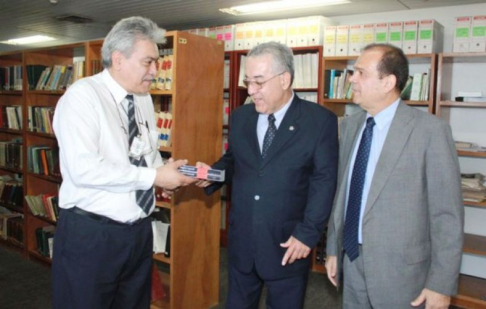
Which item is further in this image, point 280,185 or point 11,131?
point 11,131

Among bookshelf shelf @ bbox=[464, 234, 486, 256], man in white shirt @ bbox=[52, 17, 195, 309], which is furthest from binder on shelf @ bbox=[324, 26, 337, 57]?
man in white shirt @ bbox=[52, 17, 195, 309]

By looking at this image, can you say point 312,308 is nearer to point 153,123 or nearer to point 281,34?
point 153,123

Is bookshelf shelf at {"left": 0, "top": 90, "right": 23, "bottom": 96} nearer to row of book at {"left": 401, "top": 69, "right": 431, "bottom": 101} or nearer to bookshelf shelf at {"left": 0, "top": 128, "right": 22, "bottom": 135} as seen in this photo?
bookshelf shelf at {"left": 0, "top": 128, "right": 22, "bottom": 135}

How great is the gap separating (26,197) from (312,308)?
3173 mm

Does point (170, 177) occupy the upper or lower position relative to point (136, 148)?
lower

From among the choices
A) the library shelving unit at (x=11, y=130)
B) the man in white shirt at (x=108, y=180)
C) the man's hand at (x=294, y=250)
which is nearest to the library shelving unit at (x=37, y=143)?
the library shelving unit at (x=11, y=130)

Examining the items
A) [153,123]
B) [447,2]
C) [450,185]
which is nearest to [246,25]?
[447,2]

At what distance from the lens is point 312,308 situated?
363 cm

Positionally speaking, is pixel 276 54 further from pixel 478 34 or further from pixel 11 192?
pixel 11 192

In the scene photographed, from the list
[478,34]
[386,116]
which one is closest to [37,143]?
[386,116]

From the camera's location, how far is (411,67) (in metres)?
4.54

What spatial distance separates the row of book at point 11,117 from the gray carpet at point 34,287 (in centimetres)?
149

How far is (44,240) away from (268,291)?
332 cm

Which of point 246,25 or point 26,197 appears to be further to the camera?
point 246,25
